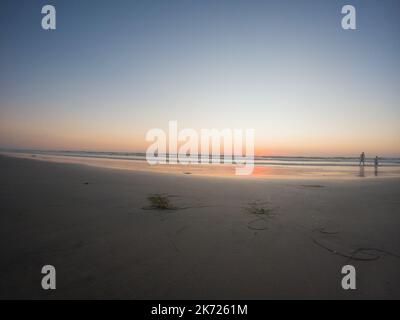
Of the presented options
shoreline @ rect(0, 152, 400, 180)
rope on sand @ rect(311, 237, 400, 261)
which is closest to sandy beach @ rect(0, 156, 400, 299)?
rope on sand @ rect(311, 237, 400, 261)

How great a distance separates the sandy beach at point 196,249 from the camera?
2.64 metres

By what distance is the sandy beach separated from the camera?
264cm

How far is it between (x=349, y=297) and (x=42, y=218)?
4974mm

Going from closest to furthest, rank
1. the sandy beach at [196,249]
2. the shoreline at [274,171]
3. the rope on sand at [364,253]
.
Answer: the sandy beach at [196,249], the rope on sand at [364,253], the shoreline at [274,171]

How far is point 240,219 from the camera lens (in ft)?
16.4

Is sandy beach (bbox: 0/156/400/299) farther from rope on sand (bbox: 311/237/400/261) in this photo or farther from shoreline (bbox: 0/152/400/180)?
shoreline (bbox: 0/152/400/180)

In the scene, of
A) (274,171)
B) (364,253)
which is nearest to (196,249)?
(364,253)

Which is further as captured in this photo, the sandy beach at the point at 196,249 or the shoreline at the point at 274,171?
the shoreline at the point at 274,171

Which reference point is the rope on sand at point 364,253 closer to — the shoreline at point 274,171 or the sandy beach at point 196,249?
the sandy beach at point 196,249

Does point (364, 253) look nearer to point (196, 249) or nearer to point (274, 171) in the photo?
point (196, 249)

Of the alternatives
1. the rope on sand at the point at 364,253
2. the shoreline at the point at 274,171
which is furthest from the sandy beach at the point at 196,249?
the shoreline at the point at 274,171
